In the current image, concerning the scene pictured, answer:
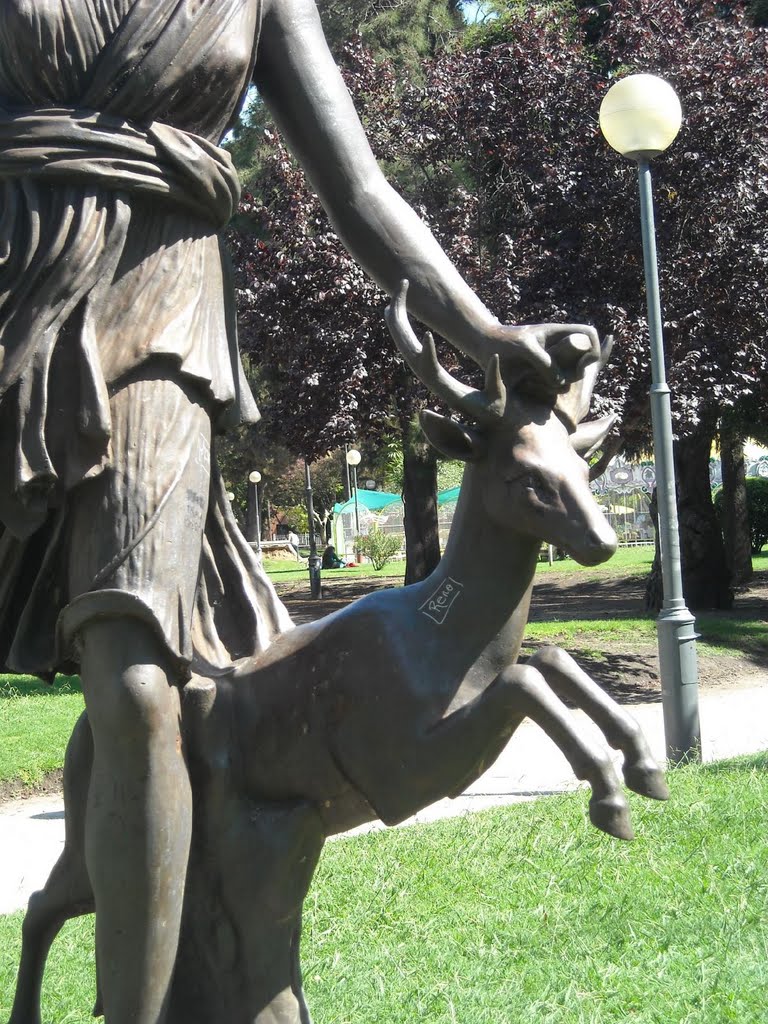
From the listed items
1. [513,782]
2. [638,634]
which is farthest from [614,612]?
[513,782]

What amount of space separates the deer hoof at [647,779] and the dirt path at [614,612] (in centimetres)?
945

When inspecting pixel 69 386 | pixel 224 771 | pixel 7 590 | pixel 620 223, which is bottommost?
pixel 224 771

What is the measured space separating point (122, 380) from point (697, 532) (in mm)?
15950

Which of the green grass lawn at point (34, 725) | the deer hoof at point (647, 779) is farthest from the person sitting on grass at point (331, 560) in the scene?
the deer hoof at point (647, 779)

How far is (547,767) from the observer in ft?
28.2

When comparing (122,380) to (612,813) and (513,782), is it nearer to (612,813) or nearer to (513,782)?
(612,813)

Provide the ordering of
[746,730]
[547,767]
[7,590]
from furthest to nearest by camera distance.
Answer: [746,730], [547,767], [7,590]

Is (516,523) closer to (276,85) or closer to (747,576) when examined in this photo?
(276,85)

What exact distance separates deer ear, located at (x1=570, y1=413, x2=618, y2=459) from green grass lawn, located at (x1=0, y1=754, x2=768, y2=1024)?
1725 millimetres

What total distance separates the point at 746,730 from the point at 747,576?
1499 cm

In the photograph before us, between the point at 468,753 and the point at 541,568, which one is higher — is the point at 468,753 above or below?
above

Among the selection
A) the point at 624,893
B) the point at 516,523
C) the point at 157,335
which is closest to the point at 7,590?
the point at 157,335

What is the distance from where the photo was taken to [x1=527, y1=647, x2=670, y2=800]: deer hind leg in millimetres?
2049

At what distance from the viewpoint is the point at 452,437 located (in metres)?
2.17
